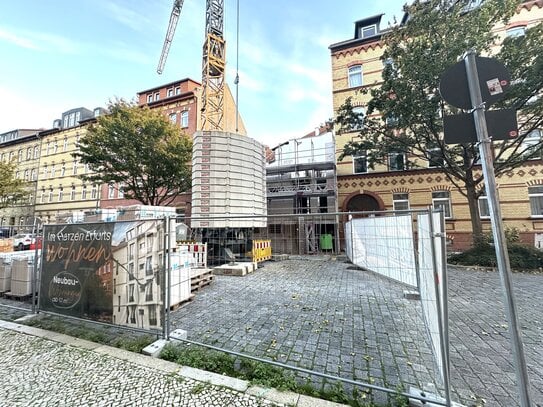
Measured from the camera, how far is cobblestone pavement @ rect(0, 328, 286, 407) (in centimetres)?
225

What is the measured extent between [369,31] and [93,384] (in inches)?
960

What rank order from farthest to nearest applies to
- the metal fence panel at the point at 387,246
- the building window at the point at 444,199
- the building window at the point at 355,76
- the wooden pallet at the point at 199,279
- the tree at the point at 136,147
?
the building window at the point at 355,76 → the tree at the point at 136,147 → the building window at the point at 444,199 → the wooden pallet at the point at 199,279 → the metal fence panel at the point at 387,246

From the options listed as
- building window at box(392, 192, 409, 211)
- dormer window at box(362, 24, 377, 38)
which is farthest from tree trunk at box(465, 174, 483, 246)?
dormer window at box(362, 24, 377, 38)

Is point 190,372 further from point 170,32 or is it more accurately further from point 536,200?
point 170,32

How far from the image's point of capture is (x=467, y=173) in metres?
10.6

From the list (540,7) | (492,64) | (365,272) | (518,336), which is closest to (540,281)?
(365,272)

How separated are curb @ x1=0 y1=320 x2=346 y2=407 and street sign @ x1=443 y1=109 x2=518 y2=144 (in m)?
2.65

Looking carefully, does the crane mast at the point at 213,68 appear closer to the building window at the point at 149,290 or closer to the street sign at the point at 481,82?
the building window at the point at 149,290

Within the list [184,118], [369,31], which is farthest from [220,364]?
[184,118]

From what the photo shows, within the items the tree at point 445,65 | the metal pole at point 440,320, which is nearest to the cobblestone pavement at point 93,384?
the metal pole at point 440,320

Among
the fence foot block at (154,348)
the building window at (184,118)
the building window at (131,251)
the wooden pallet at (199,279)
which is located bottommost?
the fence foot block at (154,348)

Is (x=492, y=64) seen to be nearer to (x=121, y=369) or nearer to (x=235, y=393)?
(x=235, y=393)

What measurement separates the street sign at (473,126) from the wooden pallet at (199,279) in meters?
5.81

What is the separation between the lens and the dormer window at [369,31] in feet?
60.5
